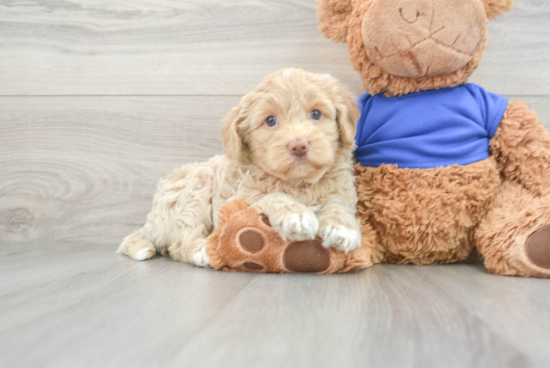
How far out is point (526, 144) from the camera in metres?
1.11

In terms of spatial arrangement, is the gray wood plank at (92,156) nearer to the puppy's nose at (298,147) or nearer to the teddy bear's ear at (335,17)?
the teddy bear's ear at (335,17)

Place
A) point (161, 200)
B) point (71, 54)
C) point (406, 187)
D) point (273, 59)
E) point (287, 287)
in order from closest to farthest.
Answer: point (287, 287), point (406, 187), point (161, 200), point (273, 59), point (71, 54)

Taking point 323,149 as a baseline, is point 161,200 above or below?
below

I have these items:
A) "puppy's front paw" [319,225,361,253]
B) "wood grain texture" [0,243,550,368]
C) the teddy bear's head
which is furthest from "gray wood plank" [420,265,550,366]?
the teddy bear's head

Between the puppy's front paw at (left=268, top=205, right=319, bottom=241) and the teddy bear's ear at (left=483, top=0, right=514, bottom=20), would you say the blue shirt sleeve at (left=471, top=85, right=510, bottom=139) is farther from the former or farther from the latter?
the puppy's front paw at (left=268, top=205, right=319, bottom=241)

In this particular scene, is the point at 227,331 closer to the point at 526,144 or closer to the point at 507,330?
the point at 507,330

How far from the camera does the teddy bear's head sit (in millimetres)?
1030

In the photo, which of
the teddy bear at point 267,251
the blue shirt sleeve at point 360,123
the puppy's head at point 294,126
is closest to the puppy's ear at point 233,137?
the puppy's head at point 294,126

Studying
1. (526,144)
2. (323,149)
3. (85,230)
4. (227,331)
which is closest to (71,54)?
(85,230)

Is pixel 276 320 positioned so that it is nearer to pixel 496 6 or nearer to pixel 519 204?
pixel 519 204

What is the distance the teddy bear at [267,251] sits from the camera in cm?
102

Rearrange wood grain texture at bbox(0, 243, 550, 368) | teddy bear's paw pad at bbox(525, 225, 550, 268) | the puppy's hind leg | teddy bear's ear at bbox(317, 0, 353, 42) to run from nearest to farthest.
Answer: wood grain texture at bbox(0, 243, 550, 368), teddy bear's paw pad at bbox(525, 225, 550, 268), teddy bear's ear at bbox(317, 0, 353, 42), the puppy's hind leg

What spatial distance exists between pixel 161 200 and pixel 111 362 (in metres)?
0.82

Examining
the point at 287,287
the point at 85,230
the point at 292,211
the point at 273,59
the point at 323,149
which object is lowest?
the point at 85,230
